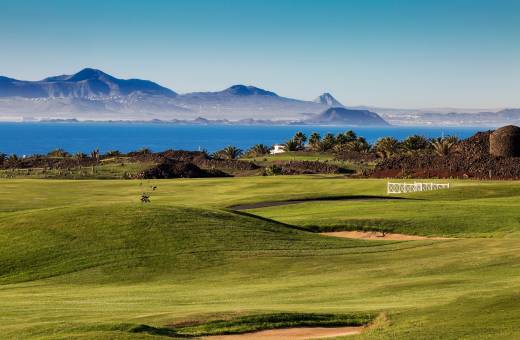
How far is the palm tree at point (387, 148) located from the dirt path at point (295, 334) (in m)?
101

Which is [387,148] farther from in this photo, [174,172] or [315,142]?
[174,172]

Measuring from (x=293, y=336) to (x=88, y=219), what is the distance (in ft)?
63.5

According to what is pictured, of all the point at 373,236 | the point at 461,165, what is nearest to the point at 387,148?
the point at 461,165

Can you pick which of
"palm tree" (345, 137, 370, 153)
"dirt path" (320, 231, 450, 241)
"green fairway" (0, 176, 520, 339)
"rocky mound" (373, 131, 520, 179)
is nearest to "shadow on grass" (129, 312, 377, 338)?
"green fairway" (0, 176, 520, 339)

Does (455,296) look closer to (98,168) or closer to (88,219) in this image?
(88,219)

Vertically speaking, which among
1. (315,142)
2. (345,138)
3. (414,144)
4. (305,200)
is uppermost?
(345,138)

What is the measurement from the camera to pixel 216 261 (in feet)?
108

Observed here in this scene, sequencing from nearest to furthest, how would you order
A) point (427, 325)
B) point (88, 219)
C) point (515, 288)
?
point (427, 325) → point (515, 288) → point (88, 219)

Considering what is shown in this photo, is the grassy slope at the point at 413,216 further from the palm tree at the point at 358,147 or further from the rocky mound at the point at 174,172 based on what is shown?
→ the palm tree at the point at 358,147

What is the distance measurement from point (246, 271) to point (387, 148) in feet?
309

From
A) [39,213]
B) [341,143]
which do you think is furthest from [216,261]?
[341,143]

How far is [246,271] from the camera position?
3136 centimetres

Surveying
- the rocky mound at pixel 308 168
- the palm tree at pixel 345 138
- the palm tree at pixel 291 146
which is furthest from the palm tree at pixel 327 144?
the rocky mound at pixel 308 168

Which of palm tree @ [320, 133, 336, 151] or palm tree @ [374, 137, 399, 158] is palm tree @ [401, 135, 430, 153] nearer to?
palm tree @ [374, 137, 399, 158]
